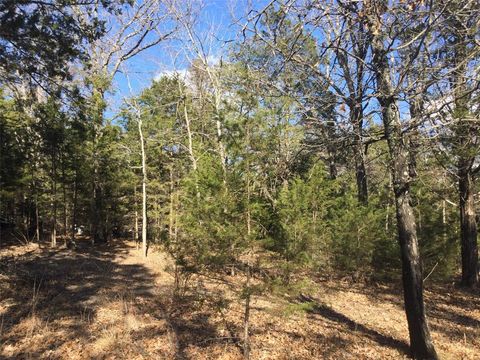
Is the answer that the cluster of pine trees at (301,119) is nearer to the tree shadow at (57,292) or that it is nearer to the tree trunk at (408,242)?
the tree trunk at (408,242)

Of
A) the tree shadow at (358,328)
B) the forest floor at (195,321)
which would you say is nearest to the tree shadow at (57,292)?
the forest floor at (195,321)

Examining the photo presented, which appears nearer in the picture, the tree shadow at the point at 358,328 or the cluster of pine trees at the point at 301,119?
the cluster of pine trees at the point at 301,119

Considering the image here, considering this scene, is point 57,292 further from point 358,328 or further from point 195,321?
point 358,328

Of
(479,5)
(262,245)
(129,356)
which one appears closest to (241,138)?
(262,245)

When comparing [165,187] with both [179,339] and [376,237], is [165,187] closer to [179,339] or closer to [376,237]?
[376,237]

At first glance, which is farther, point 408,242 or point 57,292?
point 57,292

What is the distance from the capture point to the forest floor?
7.33 m

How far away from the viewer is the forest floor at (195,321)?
24.0ft

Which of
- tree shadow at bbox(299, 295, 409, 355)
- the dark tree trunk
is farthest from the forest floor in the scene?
the dark tree trunk

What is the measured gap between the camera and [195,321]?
9.01m

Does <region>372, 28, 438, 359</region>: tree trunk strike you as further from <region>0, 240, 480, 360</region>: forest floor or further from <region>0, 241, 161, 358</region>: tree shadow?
<region>0, 241, 161, 358</region>: tree shadow

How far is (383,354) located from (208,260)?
3913 millimetres

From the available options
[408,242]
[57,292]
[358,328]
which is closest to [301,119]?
[408,242]

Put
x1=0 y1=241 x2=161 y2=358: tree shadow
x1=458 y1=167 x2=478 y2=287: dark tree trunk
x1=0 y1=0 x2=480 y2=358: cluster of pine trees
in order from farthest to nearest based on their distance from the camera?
x1=458 y1=167 x2=478 y2=287: dark tree trunk < x1=0 y1=241 x2=161 y2=358: tree shadow < x1=0 y1=0 x2=480 y2=358: cluster of pine trees
